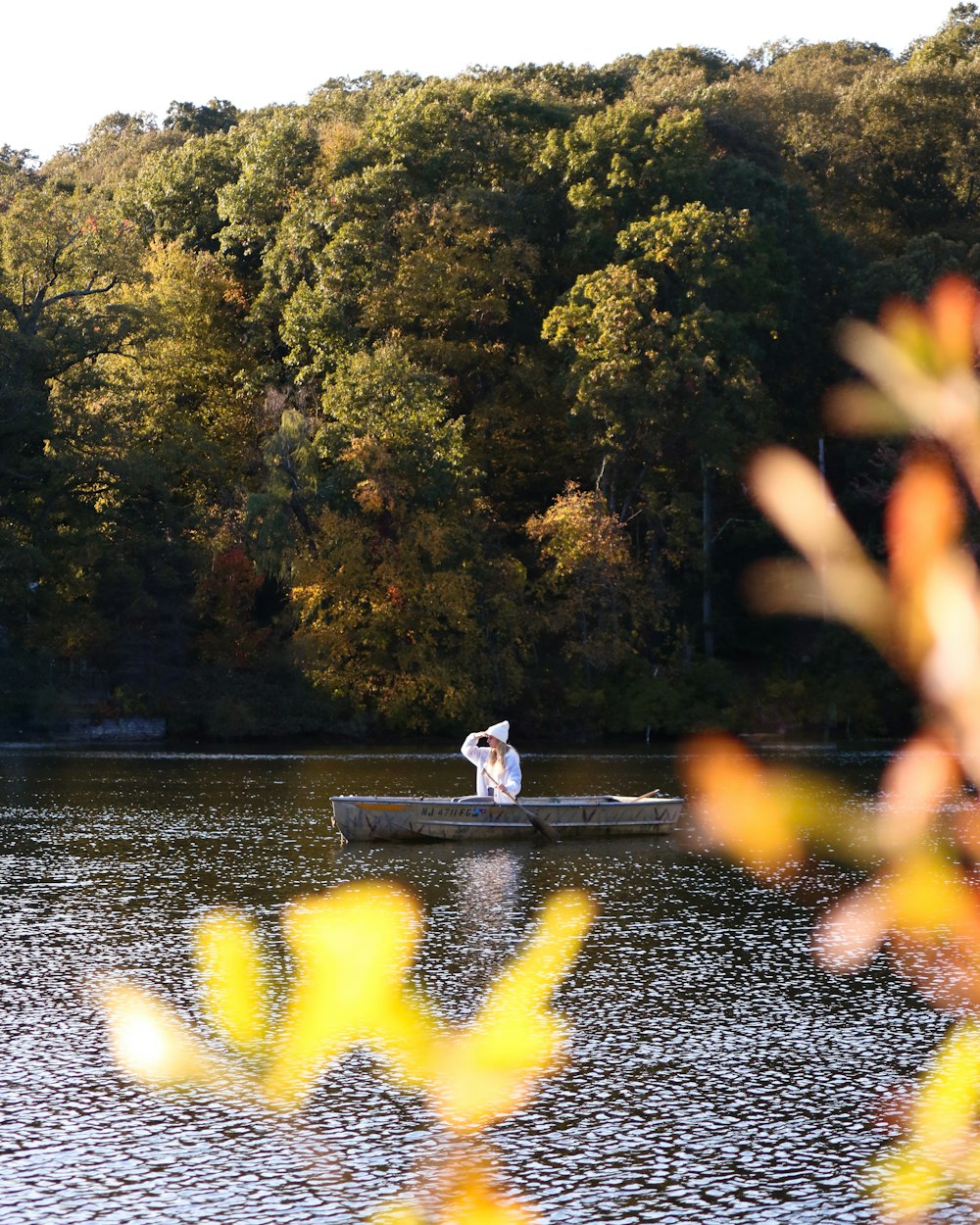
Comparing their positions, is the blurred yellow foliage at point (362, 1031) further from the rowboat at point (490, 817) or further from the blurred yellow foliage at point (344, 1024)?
the rowboat at point (490, 817)

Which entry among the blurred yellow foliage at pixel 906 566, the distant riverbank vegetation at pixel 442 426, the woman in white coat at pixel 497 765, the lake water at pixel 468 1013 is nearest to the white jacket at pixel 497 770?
the woman in white coat at pixel 497 765

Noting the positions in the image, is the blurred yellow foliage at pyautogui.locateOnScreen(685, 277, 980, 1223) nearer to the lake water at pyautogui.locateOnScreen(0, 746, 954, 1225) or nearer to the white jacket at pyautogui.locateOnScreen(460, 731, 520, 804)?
the white jacket at pyautogui.locateOnScreen(460, 731, 520, 804)

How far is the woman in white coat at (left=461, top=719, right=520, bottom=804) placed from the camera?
31.4 metres

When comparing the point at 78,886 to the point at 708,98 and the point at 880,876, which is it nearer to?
the point at 880,876

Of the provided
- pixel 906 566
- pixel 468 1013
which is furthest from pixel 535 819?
pixel 906 566

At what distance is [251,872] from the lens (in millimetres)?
27156

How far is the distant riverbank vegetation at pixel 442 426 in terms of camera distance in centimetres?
5750

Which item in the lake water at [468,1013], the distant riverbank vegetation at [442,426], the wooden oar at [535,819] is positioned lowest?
the lake water at [468,1013]

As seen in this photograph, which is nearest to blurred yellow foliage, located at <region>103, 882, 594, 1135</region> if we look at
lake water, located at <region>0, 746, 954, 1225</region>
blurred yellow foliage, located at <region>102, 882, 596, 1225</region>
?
blurred yellow foliage, located at <region>102, 882, 596, 1225</region>

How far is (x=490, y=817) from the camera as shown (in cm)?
3134

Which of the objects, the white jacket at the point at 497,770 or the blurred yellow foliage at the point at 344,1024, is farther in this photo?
the white jacket at the point at 497,770

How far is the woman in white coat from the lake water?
1153 millimetres

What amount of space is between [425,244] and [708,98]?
13051mm

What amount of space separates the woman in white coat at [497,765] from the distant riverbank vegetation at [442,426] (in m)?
24.8
